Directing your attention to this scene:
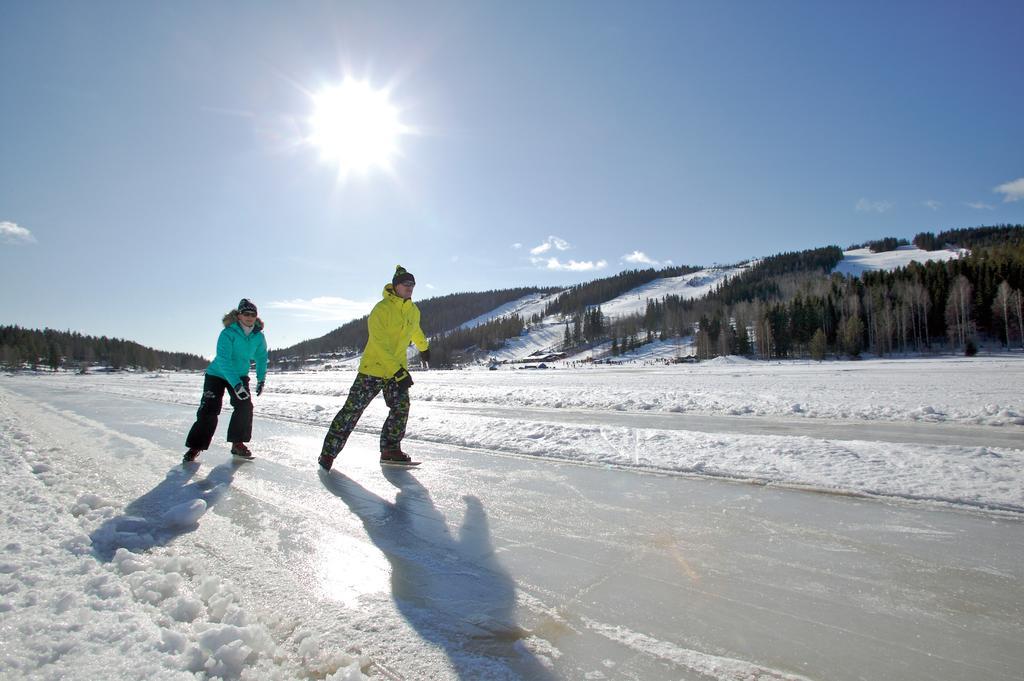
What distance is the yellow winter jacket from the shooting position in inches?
208

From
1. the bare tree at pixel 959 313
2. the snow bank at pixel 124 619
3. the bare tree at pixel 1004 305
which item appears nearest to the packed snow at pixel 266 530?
the snow bank at pixel 124 619

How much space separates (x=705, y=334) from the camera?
81625 mm

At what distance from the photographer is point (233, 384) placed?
5930mm

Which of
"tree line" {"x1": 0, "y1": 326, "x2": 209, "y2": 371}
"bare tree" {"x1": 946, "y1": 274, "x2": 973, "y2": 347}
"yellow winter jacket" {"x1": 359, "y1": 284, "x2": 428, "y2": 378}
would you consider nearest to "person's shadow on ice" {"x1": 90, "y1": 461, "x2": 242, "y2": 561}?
"yellow winter jacket" {"x1": 359, "y1": 284, "x2": 428, "y2": 378}

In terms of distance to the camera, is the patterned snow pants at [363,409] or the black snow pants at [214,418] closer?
the patterned snow pants at [363,409]

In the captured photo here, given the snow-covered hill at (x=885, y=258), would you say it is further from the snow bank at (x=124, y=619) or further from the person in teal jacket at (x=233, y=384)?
the snow bank at (x=124, y=619)

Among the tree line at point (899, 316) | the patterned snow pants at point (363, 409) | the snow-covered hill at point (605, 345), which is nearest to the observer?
the patterned snow pants at point (363, 409)

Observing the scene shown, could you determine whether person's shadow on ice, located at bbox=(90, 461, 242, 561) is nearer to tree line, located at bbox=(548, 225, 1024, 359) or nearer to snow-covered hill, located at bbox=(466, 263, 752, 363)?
tree line, located at bbox=(548, 225, 1024, 359)

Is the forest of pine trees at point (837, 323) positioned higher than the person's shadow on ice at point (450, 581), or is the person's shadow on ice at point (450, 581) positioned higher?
the forest of pine trees at point (837, 323)

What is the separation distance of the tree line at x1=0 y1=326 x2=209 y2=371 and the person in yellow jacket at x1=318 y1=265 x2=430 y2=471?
446 ft

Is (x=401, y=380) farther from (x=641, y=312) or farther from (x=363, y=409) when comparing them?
(x=641, y=312)

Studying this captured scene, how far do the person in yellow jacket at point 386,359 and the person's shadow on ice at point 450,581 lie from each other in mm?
1387

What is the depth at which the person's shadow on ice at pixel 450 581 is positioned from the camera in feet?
6.19

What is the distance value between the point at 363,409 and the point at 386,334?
2.79ft
